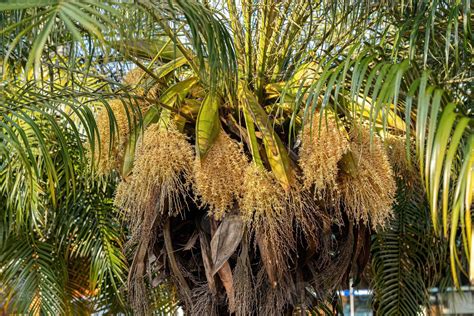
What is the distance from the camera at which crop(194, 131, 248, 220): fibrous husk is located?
362 centimetres

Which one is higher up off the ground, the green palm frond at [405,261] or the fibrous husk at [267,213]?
the fibrous husk at [267,213]

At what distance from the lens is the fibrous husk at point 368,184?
3.69m

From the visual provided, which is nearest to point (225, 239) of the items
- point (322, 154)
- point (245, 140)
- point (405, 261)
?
point (245, 140)

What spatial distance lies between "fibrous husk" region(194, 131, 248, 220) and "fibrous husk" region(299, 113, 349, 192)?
302mm

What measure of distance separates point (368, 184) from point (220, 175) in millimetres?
719

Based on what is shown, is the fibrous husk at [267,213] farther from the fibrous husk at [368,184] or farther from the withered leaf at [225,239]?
the fibrous husk at [368,184]

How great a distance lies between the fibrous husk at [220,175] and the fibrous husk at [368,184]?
52cm

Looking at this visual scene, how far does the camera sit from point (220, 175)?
143 inches

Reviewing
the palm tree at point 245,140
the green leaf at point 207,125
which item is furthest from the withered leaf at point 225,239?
the green leaf at point 207,125

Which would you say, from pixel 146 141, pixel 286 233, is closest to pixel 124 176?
pixel 146 141

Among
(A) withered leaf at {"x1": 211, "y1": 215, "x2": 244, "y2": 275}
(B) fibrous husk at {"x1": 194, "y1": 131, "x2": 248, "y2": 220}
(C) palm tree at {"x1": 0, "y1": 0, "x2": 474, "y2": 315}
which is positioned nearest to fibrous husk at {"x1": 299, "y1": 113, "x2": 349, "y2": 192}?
(C) palm tree at {"x1": 0, "y1": 0, "x2": 474, "y2": 315}

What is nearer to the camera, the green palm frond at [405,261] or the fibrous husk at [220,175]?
the fibrous husk at [220,175]

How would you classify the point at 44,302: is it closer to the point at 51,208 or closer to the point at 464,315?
the point at 51,208

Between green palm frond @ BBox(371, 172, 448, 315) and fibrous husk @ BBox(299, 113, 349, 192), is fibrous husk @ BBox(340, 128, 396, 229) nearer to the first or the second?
fibrous husk @ BBox(299, 113, 349, 192)
